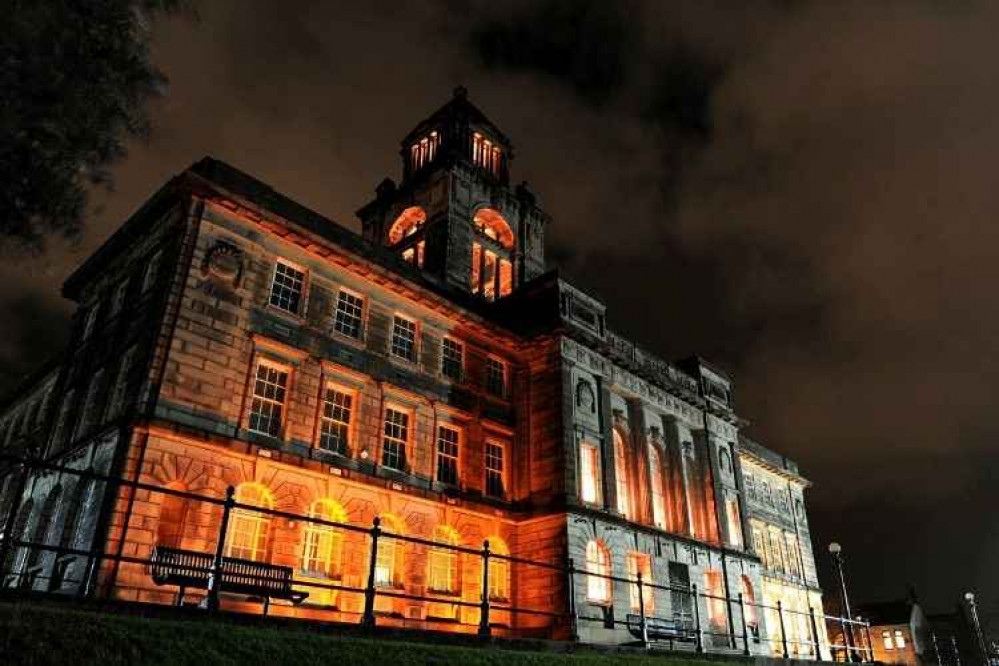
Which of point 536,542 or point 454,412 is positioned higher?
point 454,412

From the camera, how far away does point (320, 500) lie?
766 inches

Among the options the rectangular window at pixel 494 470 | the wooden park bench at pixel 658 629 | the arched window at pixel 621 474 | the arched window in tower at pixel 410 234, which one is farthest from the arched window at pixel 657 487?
the arched window in tower at pixel 410 234

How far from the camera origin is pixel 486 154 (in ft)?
140

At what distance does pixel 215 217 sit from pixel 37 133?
34.9ft

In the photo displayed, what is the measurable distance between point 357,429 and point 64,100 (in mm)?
13361

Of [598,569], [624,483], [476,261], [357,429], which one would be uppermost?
[476,261]

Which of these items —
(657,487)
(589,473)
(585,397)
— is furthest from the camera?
(657,487)

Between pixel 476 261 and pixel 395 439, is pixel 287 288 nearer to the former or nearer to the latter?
pixel 395 439

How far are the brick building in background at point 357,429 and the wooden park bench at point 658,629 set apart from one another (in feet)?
1.66

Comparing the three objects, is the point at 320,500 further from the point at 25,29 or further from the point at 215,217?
the point at 25,29

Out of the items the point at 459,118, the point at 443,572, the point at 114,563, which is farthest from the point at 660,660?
the point at 459,118

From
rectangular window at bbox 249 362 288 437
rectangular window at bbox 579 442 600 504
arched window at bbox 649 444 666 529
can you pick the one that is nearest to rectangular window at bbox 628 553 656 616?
arched window at bbox 649 444 666 529

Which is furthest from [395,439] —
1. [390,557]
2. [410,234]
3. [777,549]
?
[777,549]

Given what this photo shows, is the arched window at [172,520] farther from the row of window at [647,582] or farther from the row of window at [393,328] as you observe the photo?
the row of window at [647,582]
